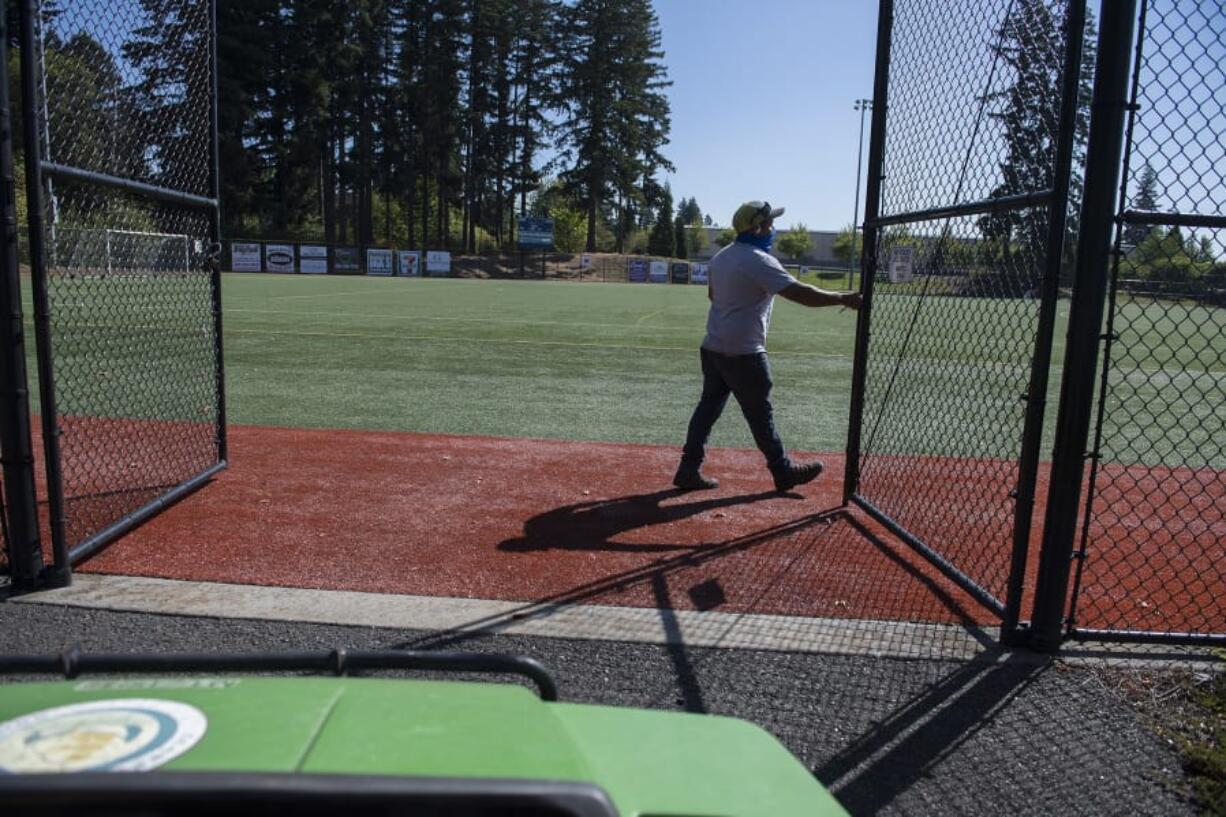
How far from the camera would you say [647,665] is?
3.69 metres


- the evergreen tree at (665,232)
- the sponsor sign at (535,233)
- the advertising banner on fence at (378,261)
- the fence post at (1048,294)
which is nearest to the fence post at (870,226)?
the fence post at (1048,294)

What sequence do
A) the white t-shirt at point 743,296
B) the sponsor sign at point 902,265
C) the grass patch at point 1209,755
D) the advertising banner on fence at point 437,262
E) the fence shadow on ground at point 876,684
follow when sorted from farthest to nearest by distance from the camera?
1. the advertising banner on fence at point 437,262
2. the white t-shirt at point 743,296
3. the sponsor sign at point 902,265
4. the fence shadow on ground at point 876,684
5. the grass patch at point 1209,755

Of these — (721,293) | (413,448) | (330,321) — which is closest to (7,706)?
(721,293)

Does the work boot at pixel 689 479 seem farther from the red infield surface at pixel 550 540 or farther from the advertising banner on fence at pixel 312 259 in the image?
the advertising banner on fence at pixel 312 259

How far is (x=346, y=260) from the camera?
53125 millimetres

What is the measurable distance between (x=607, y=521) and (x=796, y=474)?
1487 millimetres

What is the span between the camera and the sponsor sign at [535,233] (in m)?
64.9

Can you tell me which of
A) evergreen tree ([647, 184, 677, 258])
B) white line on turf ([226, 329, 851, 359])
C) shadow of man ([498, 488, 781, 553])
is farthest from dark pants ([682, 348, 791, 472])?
evergreen tree ([647, 184, 677, 258])

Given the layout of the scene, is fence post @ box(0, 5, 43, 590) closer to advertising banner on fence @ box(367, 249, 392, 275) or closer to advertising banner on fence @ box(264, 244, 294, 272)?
advertising banner on fence @ box(264, 244, 294, 272)

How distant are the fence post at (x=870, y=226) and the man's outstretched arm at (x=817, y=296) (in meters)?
0.10

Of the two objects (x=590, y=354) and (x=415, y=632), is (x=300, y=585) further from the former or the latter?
(x=590, y=354)

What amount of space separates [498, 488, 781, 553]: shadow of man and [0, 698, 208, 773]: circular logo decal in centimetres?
367

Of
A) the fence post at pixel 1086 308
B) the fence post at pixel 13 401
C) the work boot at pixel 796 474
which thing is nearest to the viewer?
the fence post at pixel 1086 308

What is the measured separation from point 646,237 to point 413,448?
83.7 metres
